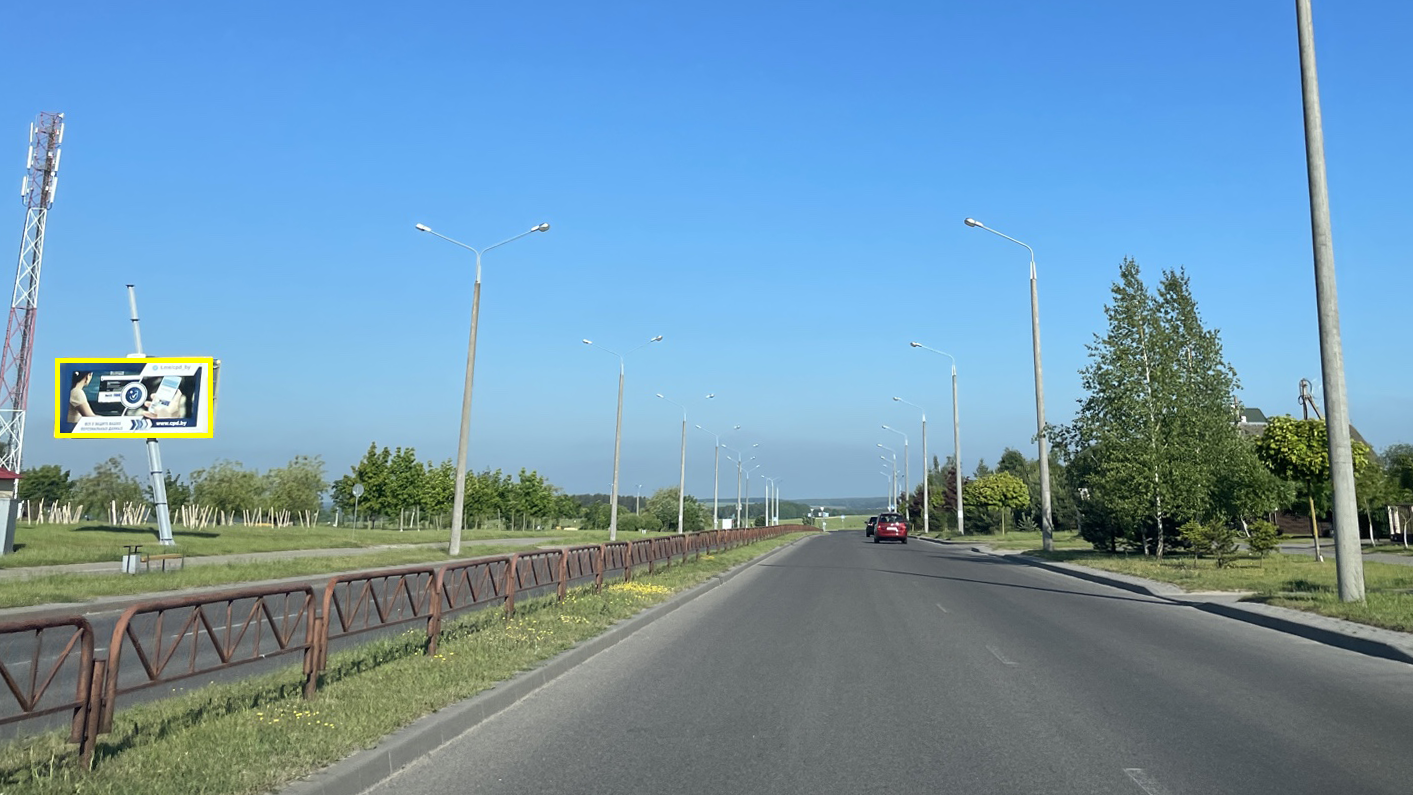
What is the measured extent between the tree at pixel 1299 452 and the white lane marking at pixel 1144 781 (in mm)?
27425

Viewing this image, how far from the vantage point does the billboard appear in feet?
135

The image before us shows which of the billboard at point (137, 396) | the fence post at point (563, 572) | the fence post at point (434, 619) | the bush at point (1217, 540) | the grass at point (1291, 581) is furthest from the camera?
the billboard at point (137, 396)

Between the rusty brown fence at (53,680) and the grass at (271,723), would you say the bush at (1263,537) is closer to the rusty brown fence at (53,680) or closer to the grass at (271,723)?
the grass at (271,723)

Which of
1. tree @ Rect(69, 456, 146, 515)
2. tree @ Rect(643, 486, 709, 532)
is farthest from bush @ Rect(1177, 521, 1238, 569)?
tree @ Rect(69, 456, 146, 515)

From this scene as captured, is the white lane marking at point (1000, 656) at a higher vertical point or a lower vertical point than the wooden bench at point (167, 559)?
lower

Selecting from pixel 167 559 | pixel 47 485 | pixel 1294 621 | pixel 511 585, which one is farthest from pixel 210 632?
pixel 47 485

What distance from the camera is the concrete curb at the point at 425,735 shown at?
6098 mm

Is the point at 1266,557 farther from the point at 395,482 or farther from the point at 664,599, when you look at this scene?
the point at 395,482

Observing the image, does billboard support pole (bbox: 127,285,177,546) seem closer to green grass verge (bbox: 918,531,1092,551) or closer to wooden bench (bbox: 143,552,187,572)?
wooden bench (bbox: 143,552,187,572)

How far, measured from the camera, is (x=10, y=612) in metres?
17.3

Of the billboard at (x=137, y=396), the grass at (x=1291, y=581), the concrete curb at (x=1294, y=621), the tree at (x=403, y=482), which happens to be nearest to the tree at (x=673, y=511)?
the tree at (x=403, y=482)

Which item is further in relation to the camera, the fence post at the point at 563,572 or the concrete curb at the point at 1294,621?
the fence post at the point at 563,572

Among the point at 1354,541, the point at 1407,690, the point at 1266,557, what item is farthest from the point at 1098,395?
the point at 1407,690

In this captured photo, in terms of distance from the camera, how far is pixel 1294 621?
14.6 m
